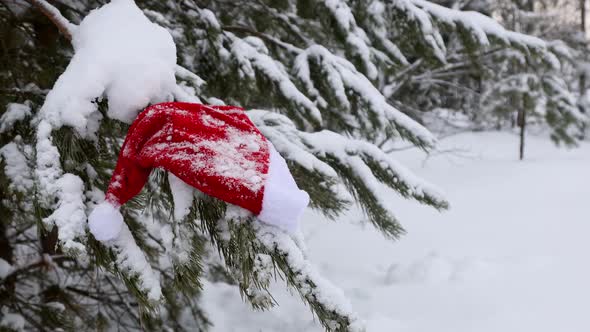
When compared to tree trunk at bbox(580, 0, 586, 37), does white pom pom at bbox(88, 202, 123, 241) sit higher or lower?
higher

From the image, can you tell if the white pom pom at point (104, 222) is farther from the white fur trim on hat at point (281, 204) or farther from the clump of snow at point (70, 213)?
the white fur trim on hat at point (281, 204)

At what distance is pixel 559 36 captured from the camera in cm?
985

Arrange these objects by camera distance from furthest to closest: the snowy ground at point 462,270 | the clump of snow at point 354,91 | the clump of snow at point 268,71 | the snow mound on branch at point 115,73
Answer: the snowy ground at point 462,270 → the clump of snow at point 268,71 → the clump of snow at point 354,91 → the snow mound on branch at point 115,73

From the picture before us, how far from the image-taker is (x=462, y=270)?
364 cm

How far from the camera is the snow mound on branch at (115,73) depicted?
1028 mm

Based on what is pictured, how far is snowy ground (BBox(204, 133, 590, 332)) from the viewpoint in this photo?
9.45 ft

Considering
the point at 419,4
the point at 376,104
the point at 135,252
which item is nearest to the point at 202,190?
the point at 135,252

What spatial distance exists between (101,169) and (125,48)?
1.03ft

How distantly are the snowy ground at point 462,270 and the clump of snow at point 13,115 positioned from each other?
229 centimetres

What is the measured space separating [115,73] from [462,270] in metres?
3.34

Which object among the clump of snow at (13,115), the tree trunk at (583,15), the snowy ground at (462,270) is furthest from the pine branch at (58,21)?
the tree trunk at (583,15)

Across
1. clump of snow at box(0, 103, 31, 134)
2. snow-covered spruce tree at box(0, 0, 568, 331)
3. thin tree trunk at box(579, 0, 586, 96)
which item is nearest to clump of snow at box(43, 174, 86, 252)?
snow-covered spruce tree at box(0, 0, 568, 331)

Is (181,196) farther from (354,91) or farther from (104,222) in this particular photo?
(354,91)

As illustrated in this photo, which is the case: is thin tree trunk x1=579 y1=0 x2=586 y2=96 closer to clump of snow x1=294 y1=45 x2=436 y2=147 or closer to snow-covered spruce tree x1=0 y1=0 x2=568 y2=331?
snow-covered spruce tree x1=0 y1=0 x2=568 y2=331
